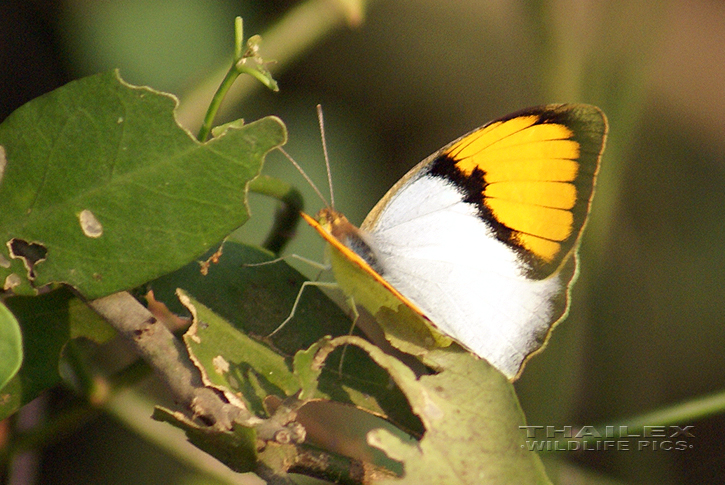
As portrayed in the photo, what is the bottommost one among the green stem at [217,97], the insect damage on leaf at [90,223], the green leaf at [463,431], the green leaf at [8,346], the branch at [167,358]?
the green leaf at [463,431]

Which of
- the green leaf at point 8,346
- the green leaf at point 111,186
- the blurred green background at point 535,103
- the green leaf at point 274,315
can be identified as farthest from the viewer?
the blurred green background at point 535,103

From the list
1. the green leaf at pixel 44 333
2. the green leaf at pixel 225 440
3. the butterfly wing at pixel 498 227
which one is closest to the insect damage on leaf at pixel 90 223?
the green leaf at pixel 44 333

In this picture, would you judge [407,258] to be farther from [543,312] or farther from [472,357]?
[472,357]

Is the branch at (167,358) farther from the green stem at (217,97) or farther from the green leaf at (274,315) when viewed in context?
the green stem at (217,97)

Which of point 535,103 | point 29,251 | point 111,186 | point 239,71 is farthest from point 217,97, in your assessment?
point 535,103

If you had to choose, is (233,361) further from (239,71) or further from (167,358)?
(239,71)

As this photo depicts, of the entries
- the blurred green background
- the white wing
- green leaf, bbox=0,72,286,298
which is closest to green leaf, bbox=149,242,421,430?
green leaf, bbox=0,72,286,298

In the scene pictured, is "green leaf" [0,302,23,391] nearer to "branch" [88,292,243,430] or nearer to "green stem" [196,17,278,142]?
"branch" [88,292,243,430]
